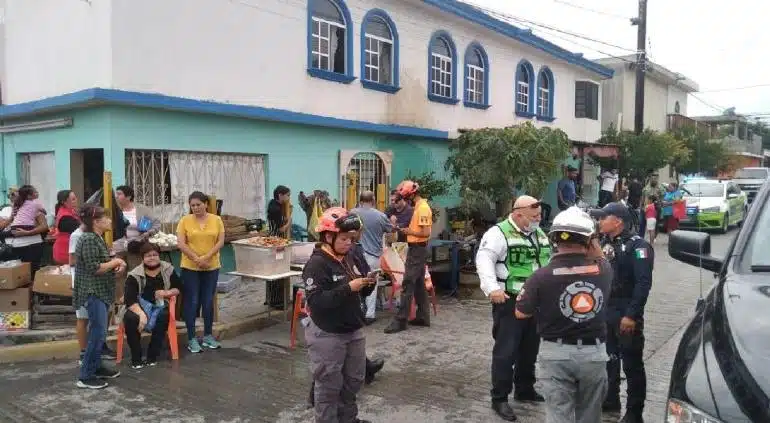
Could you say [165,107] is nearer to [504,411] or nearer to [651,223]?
[504,411]

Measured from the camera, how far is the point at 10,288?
6.80 m

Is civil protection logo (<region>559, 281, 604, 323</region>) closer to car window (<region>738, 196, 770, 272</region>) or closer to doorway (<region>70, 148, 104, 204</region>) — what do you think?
car window (<region>738, 196, 770, 272</region>)

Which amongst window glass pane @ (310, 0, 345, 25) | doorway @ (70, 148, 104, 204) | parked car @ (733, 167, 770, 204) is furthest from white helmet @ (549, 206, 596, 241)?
parked car @ (733, 167, 770, 204)

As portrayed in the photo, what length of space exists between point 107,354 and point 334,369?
11.6 feet

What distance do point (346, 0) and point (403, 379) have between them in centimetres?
863

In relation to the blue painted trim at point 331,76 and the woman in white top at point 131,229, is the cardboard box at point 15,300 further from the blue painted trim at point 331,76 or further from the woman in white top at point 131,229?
the blue painted trim at point 331,76

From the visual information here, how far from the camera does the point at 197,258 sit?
6617mm

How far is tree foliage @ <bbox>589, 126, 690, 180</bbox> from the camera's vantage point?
20281 millimetres

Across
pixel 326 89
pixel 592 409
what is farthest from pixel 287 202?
pixel 592 409

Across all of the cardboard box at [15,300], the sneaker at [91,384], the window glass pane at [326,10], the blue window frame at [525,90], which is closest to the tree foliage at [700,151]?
the blue window frame at [525,90]

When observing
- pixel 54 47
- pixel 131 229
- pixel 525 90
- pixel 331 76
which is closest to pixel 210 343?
pixel 131 229

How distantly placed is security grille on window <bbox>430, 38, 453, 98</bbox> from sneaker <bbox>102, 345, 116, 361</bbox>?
1014 cm

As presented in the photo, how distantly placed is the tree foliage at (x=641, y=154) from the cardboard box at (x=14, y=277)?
16.8 m

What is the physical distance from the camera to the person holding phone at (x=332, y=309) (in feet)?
13.3
